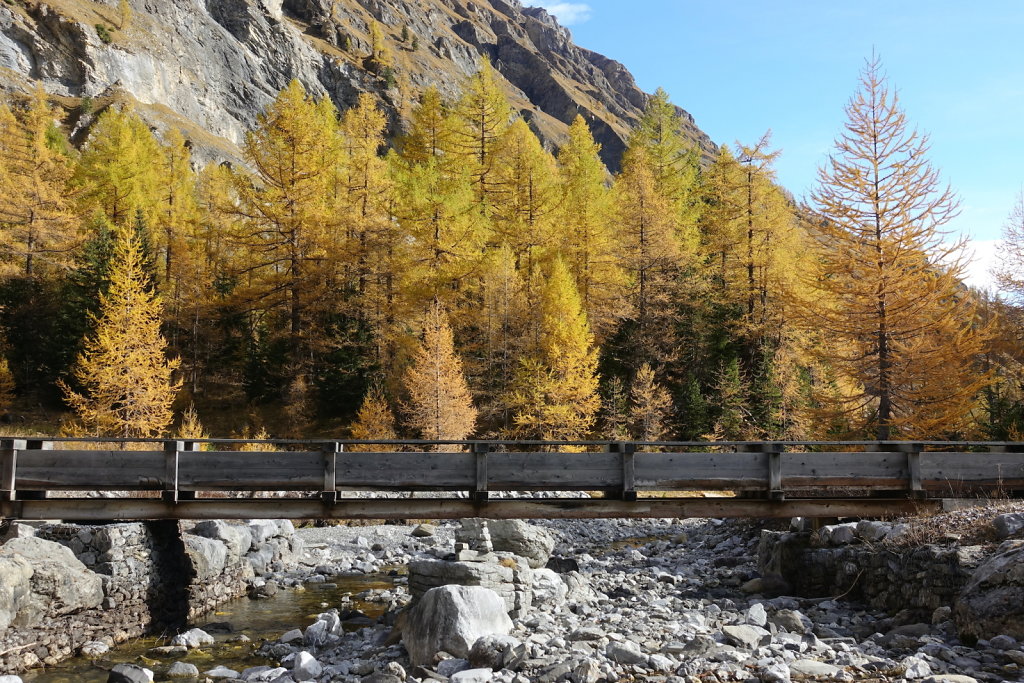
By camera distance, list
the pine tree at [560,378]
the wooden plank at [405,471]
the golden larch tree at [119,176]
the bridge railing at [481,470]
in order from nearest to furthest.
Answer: the bridge railing at [481,470]
the wooden plank at [405,471]
the pine tree at [560,378]
the golden larch tree at [119,176]

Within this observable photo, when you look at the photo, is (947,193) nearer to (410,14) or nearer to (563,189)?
(563,189)

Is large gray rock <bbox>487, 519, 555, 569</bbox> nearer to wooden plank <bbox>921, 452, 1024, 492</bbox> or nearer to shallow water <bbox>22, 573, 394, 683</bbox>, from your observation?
shallow water <bbox>22, 573, 394, 683</bbox>

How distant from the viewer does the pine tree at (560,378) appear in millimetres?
27141

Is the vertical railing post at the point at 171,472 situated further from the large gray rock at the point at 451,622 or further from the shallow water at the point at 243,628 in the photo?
the large gray rock at the point at 451,622

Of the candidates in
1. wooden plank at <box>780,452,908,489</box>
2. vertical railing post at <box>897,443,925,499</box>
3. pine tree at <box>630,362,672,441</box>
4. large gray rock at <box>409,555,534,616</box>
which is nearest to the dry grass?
vertical railing post at <box>897,443,925,499</box>

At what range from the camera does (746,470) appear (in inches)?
423

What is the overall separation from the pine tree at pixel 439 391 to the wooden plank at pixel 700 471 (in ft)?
52.1

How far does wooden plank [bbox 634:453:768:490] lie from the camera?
10.7 meters

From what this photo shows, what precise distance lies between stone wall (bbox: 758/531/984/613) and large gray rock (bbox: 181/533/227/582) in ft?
36.8

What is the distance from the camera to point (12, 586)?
32.4ft

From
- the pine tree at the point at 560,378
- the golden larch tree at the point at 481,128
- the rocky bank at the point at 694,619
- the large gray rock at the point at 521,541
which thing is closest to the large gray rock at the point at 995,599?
the rocky bank at the point at 694,619

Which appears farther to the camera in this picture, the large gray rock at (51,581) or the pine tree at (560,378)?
the pine tree at (560,378)

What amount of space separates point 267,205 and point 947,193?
2741cm

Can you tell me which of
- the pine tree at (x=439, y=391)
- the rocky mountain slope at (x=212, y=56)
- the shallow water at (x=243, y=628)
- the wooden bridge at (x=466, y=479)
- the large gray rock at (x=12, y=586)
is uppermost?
the rocky mountain slope at (x=212, y=56)
